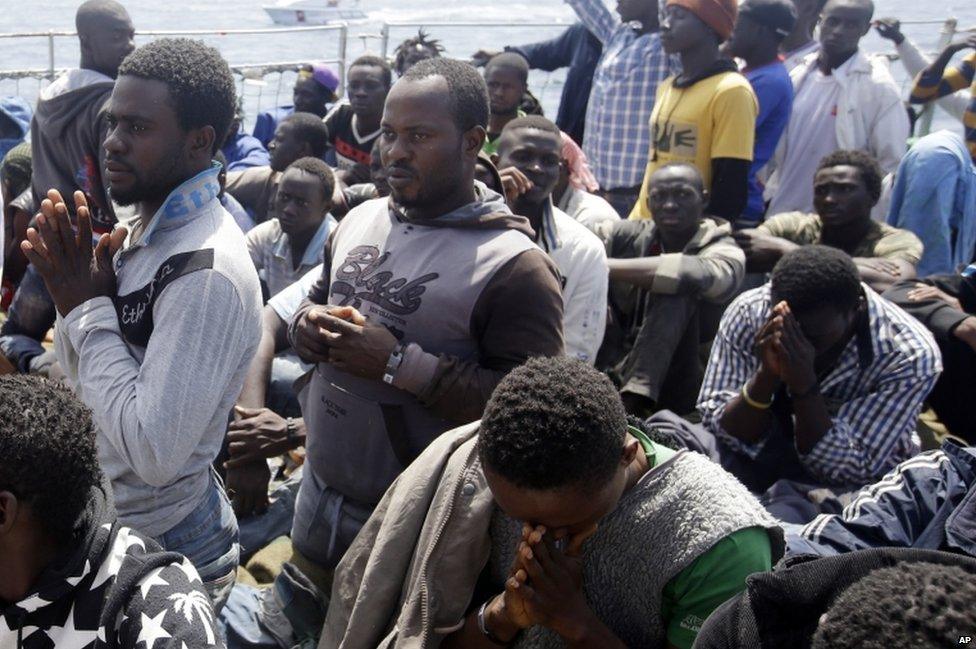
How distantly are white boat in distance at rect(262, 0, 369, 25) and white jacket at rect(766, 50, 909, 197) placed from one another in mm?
14668

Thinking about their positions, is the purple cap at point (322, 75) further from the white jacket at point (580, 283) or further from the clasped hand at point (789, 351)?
the clasped hand at point (789, 351)

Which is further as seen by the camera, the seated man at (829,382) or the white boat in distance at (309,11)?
the white boat in distance at (309,11)

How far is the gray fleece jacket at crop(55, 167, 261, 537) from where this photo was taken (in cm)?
247

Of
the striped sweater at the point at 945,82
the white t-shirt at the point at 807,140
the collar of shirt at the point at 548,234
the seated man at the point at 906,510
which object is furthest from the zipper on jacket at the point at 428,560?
the striped sweater at the point at 945,82

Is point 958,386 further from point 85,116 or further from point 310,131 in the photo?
point 310,131

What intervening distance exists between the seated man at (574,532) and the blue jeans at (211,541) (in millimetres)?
622

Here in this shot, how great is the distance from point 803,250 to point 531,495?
2.43 meters

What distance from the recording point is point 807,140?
662 cm

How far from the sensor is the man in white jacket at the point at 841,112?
6.51 m

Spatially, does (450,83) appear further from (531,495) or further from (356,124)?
(356,124)

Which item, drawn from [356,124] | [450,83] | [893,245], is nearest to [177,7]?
[356,124]

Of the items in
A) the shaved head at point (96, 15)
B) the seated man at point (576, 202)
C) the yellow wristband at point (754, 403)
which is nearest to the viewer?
the yellow wristband at point (754, 403)

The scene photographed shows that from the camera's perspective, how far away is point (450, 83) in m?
2.94

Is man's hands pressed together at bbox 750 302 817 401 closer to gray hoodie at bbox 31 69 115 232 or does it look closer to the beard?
the beard
